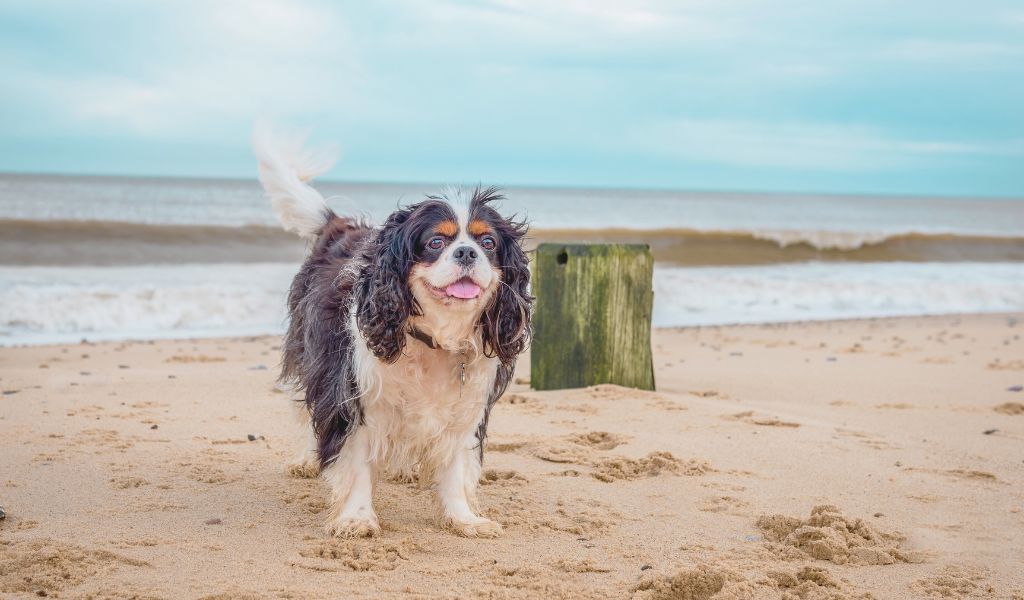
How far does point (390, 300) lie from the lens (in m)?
3.45

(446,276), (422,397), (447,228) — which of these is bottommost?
(422,397)

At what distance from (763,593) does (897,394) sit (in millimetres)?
4459

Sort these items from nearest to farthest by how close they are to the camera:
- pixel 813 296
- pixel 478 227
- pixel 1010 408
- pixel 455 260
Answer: pixel 455 260, pixel 478 227, pixel 1010 408, pixel 813 296

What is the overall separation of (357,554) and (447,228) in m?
1.21

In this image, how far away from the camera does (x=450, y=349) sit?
3.62 m

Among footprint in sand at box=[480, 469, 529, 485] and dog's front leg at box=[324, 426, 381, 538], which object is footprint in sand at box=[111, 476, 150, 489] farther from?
footprint in sand at box=[480, 469, 529, 485]

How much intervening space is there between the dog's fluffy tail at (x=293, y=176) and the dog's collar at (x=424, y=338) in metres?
1.68

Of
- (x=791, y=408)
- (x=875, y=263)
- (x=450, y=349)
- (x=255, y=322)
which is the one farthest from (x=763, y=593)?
(x=875, y=263)

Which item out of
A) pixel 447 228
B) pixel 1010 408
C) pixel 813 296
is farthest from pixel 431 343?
pixel 813 296

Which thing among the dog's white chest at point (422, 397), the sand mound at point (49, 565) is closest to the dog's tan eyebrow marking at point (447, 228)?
the dog's white chest at point (422, 397)

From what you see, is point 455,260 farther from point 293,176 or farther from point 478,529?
point 293,176

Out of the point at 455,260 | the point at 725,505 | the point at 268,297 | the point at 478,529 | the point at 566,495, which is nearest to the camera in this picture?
the point at 455,260

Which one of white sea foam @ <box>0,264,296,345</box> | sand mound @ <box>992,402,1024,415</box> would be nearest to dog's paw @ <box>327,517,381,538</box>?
sand mound @ <box>992,402,1024,415</box>

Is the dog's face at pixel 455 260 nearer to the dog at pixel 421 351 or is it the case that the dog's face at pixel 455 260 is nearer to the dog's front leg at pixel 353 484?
the dog at pixel 421 351
